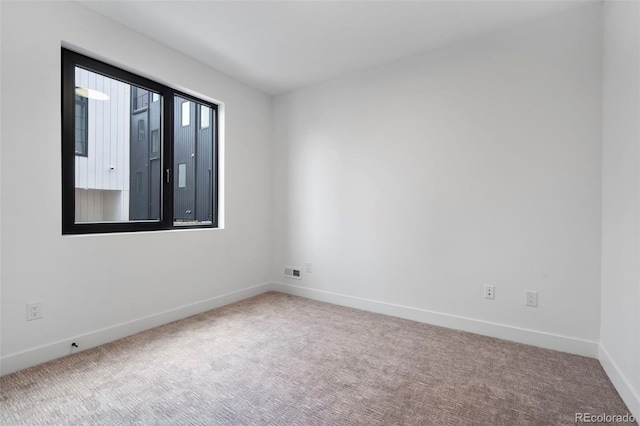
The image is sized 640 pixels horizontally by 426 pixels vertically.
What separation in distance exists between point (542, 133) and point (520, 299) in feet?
4.31

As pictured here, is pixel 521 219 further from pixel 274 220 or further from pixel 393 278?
pixel 274 220

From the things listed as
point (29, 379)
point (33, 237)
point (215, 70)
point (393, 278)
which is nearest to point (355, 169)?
point (393, 278)

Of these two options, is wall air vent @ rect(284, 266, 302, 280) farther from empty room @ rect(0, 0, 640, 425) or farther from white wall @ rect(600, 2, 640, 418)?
white wall @ rect(600, 2, 640, 418)

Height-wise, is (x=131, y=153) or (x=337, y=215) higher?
(x=131, y=153)

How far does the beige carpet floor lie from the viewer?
1.52 meters

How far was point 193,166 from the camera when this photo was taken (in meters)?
3.26

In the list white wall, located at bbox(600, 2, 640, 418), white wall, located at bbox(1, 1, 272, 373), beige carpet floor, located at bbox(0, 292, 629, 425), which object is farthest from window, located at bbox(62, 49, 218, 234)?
white wall, located at bbox(600, 2, 640, 418)

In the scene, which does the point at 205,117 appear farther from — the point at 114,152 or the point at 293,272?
the point at 293,272

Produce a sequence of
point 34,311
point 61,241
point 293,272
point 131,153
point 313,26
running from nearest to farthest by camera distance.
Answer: point 34,311 < point 61,241 < point 313,26 < point 131,153 < point 293,272

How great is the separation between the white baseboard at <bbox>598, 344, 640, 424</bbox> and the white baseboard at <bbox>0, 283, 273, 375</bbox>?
3.18 meters

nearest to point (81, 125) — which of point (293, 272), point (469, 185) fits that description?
point (293, 272)

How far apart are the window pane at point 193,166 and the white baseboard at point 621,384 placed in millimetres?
3468

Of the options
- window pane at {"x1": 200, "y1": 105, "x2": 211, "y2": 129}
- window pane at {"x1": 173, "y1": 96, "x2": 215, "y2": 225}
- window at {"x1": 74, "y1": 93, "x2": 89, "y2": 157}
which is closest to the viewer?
window at {"x1": 74, "y1": 93, "x2": 89, "y2": 157}

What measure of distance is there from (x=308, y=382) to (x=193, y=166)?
2.48 metres
